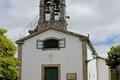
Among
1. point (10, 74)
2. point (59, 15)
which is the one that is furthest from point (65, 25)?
point (10, 74)

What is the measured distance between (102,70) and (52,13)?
899 centimetres

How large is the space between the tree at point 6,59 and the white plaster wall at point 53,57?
5531 mm

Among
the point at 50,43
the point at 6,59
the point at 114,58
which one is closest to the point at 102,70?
the point at 114,58

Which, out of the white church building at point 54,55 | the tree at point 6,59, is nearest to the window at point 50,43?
the white church building at point 54,55

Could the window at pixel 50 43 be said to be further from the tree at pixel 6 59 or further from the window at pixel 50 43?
the tree at pixel 6 59

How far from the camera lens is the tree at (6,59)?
2573cm

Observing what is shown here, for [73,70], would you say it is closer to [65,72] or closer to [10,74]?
[65,72]

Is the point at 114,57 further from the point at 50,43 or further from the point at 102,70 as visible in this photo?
the point at 50,43

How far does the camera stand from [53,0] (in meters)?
37.3

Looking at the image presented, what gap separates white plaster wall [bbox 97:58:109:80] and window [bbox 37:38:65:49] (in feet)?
32.1

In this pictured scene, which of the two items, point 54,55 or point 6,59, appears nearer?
point 6,59

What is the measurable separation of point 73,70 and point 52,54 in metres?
2.30

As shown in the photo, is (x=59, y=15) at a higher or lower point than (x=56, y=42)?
higher

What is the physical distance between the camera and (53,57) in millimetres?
31969
